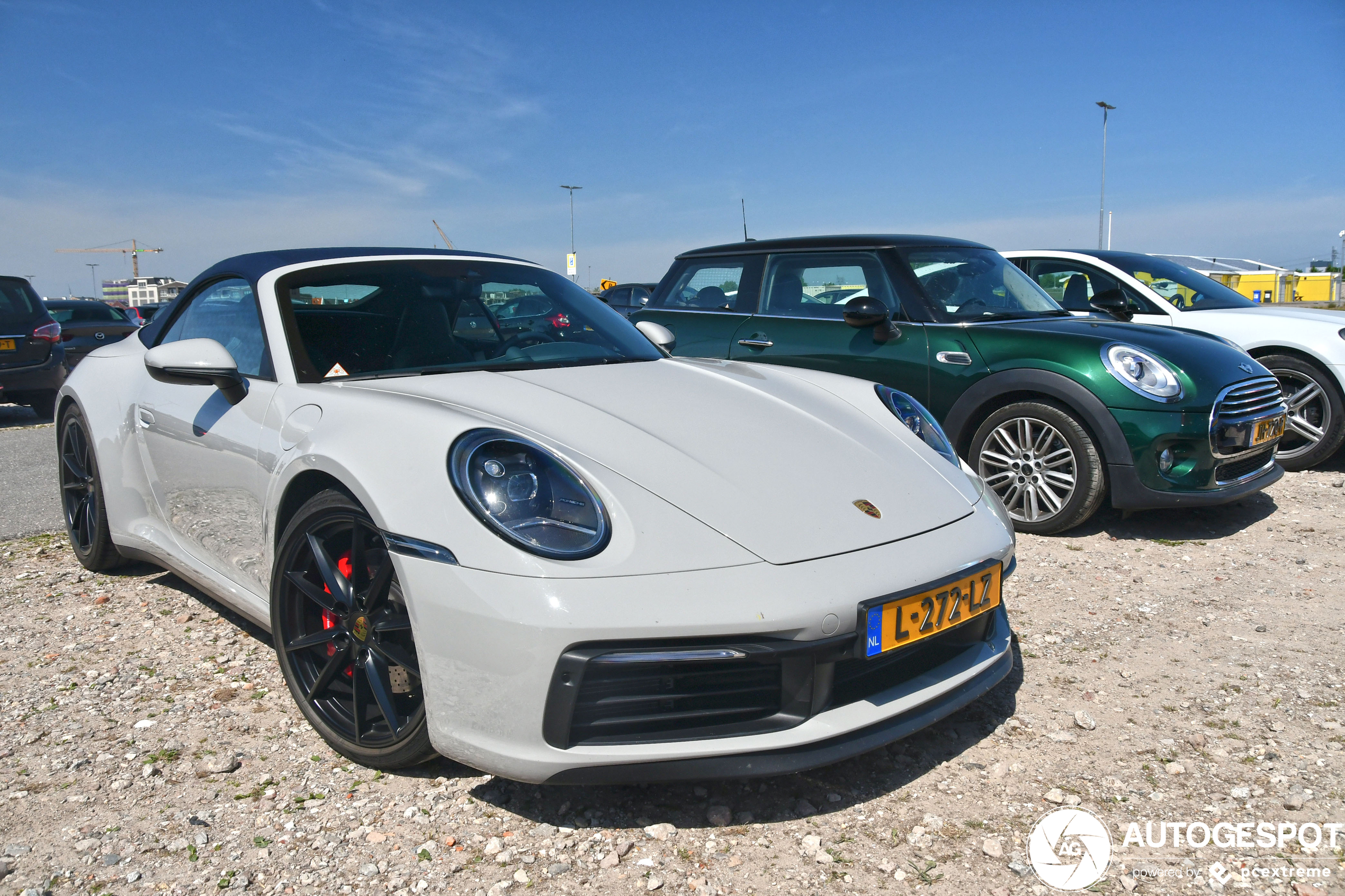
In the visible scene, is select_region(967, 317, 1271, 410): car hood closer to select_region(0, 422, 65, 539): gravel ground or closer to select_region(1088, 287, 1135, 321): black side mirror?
select_region(1088, 287, 1135, 321): black side mirror

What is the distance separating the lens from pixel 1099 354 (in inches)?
173

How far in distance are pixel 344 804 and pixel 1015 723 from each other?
67.7 inches

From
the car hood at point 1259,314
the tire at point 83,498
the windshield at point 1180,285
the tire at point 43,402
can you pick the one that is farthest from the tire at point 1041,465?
the tire at point 43,402

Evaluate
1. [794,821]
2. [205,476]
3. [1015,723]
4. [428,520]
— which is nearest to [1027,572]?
[1015,723]

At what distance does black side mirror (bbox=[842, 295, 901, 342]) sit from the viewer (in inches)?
191

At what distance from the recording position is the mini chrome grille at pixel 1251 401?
14.1 ft

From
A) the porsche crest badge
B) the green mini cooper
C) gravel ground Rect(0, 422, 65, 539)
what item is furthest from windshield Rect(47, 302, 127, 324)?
the porsche crest badge

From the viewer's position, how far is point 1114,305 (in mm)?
5980

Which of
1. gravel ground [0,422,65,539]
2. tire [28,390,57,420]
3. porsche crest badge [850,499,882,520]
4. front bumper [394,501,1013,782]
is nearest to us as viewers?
front bumper [394,501,1013,782]

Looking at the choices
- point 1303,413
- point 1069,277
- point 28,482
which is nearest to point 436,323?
point 28,482

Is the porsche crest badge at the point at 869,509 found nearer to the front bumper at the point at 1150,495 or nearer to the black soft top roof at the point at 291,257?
the black soft top roof at the point at 291,257

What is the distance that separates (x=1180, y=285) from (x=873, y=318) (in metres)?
3.13

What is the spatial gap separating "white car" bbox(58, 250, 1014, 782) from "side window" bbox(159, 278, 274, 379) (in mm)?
18

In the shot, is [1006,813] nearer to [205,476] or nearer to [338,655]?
[338,655]
